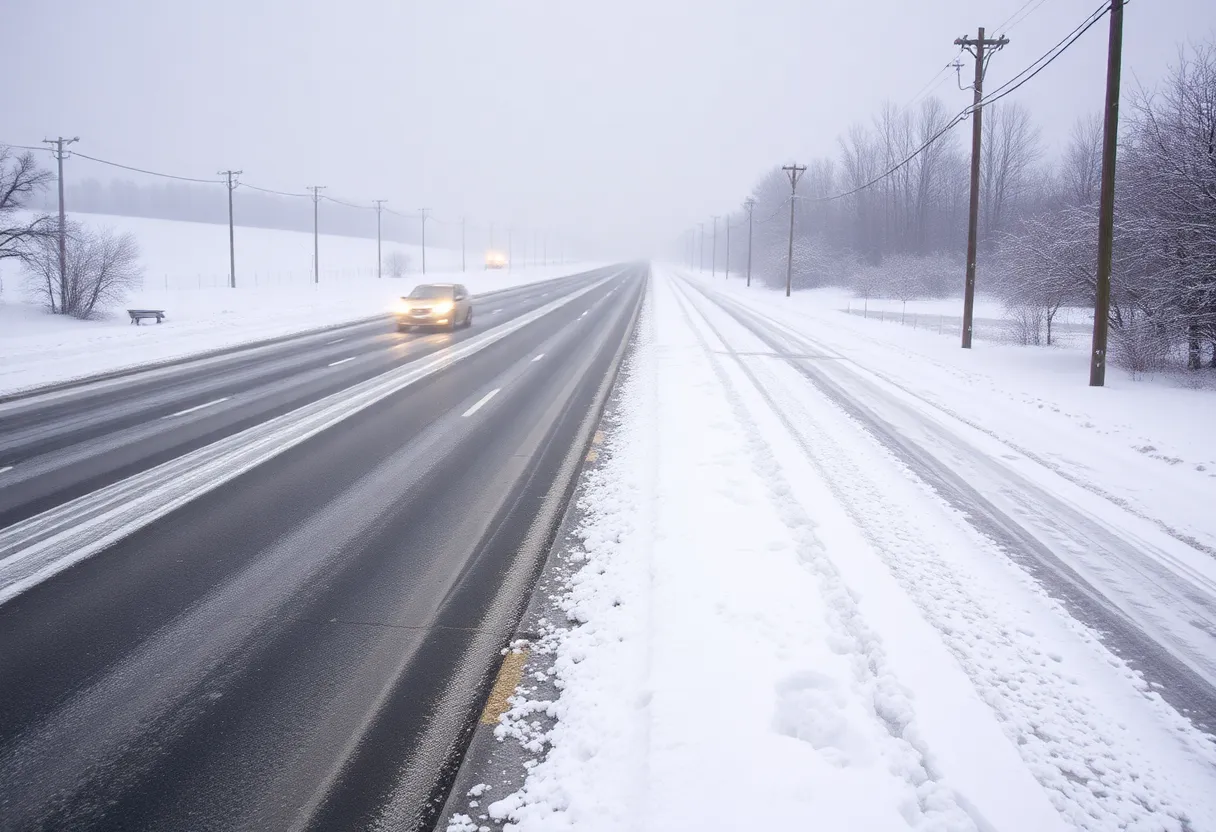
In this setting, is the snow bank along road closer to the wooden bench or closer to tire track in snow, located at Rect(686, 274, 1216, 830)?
tire track in snow, located at Rect(686, 274, 1216, 830)

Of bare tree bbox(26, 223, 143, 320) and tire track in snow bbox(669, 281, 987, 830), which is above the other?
bare tree bbox(26, 223, 143, 320)

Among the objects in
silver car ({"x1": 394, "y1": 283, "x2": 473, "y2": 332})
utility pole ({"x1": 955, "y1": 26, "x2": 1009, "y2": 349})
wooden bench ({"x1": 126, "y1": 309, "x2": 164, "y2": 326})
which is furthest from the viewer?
wooden bench ({"x1": 126, "y1": 309, "x2": 164, "y2": 326})

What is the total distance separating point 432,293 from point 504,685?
22.5 m

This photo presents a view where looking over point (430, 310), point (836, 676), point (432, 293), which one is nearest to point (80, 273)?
point (432, 293)

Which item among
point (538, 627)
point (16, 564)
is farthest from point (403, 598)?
point (16, 564)

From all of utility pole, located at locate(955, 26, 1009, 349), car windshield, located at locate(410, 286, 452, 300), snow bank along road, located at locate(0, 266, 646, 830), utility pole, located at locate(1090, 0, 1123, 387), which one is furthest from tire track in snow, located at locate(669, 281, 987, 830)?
car windshield, located at locate(410, 286, 452, 300)

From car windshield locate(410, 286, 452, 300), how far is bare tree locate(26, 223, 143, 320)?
1617 centimetres

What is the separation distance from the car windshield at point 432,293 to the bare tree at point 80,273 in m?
16.2

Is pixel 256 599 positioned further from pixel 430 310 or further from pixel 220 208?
pixel 220 208

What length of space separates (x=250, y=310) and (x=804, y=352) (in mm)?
25568

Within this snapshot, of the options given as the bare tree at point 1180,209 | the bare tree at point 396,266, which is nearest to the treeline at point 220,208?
the bare tree at point 396,266

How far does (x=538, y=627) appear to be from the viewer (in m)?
4.84

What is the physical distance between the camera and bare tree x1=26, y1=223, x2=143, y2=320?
30.5 m

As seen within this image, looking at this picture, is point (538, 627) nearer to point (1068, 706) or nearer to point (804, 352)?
point (1068, 706)
